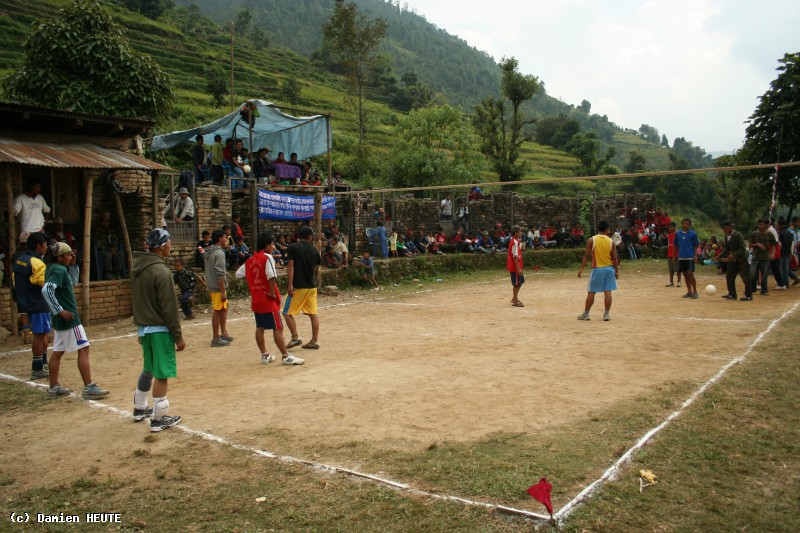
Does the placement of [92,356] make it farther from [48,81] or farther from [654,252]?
[654,252]

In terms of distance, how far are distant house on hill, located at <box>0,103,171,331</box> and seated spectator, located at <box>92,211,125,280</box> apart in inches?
1.8

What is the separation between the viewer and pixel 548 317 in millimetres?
11625

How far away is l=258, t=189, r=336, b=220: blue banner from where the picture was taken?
57.3 feet

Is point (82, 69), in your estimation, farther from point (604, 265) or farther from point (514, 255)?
point (604, 265)

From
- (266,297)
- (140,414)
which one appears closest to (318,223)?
(266,297)

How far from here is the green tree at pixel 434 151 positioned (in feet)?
98.4

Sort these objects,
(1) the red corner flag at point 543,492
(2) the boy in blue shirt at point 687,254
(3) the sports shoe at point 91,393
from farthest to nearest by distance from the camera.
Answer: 1. (2) the boy in blue shirt at point 687,254
2. (3) the sports shoe at point 91,393
3. (1) the red corner flag at point 543,492

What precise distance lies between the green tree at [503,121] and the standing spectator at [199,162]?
22407 mm

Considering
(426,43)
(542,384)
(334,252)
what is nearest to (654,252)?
(334,252)

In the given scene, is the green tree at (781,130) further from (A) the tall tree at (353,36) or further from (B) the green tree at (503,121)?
(A) the tall tree at (353,36)

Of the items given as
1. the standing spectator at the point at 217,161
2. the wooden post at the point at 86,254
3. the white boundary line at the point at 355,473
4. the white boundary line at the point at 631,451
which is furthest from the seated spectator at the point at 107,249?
the white boundary line at the point at 631,451

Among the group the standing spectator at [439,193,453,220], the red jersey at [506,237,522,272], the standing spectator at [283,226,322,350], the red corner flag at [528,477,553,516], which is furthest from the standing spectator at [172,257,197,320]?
the standing spectator at [439,193,453,220]

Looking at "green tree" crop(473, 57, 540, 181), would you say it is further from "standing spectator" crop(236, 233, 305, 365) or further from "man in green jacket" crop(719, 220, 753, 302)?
"standing spectator" crop(236, 233, 305, 365)

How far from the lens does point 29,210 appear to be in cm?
1084
